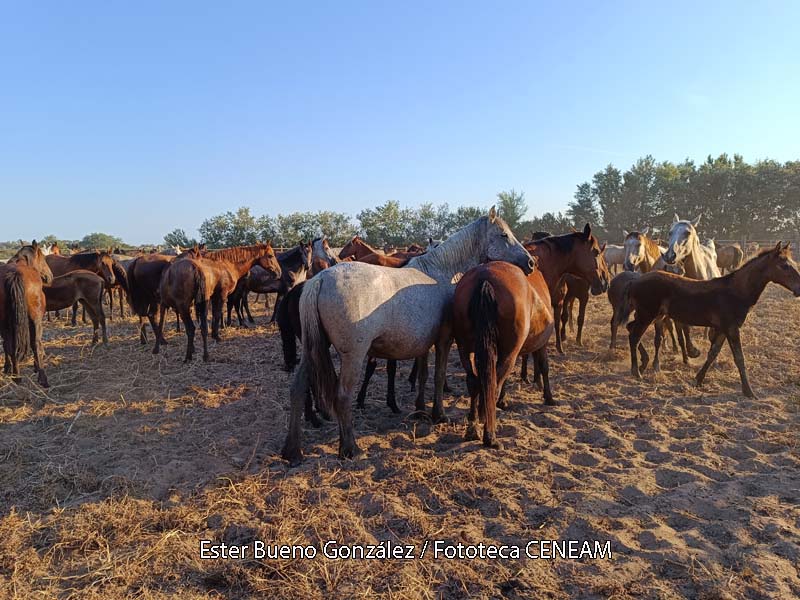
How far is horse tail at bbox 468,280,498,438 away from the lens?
155 inches

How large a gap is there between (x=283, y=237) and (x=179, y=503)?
131 ft

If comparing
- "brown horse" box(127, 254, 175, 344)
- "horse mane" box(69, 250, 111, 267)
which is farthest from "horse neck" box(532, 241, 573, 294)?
"horse mane" box(69, 250, 111, 267)

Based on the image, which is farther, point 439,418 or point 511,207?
point 511,207

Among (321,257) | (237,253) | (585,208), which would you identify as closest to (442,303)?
(237,253)

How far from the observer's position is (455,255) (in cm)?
505

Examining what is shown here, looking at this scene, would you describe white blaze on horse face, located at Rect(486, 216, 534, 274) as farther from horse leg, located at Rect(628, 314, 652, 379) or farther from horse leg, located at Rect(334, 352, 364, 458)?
horse leg, located at Rect(628, 314, 652, 379)

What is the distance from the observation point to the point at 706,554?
2.59m

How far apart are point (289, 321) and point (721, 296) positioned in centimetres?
588

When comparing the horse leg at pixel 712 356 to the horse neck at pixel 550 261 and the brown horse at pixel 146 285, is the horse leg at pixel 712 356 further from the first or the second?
the brown horse at pixel 146 285

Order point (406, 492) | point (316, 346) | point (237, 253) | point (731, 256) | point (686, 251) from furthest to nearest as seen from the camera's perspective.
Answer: point (731, 256) < point (237, 253) < point (686, 251) < point (316, 346) < point (406, 492)

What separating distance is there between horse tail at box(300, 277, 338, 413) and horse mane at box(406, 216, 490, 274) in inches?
57.8

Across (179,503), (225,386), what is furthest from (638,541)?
(225,386)

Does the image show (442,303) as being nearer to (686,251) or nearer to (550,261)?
(550,261)

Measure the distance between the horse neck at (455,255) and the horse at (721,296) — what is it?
9.83 ft
